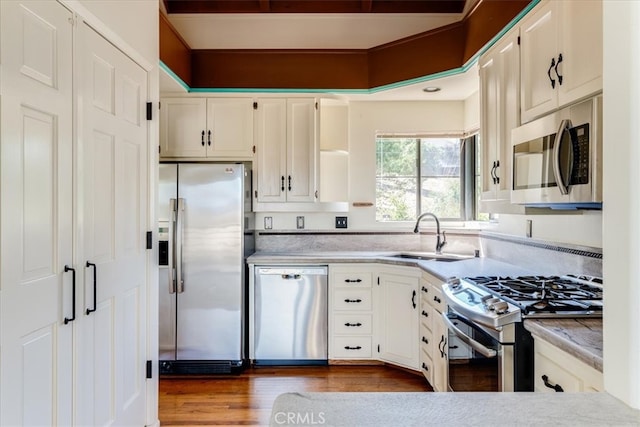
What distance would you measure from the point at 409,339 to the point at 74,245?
7.61 feet

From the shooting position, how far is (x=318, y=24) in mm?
3283

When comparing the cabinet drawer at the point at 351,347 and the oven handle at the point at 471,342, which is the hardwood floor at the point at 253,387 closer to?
the cabinet drawer at the point at 351,347

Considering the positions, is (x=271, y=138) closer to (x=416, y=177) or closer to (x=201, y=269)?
(x=201, y=269)

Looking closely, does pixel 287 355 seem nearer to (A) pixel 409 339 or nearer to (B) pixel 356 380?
(B) pixel 356 380

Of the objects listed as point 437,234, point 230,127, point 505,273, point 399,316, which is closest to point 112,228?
point 230,127

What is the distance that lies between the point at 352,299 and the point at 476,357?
54.7 inches

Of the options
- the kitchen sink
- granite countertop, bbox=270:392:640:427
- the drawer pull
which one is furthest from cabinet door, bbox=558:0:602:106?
the kitchen sink

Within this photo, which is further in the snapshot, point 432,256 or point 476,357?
point 432,256

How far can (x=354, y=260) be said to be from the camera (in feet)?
9.74

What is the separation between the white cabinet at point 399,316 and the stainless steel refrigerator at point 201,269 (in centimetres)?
116

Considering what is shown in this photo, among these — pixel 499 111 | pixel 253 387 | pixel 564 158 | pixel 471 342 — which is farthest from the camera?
pixel 253 387

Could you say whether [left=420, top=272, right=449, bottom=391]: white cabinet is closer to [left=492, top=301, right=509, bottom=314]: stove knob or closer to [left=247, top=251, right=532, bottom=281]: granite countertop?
[left=247, top=251, right=532, bottom=281]: granite countertop

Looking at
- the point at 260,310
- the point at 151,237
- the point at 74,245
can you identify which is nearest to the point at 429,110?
the point at 260,310

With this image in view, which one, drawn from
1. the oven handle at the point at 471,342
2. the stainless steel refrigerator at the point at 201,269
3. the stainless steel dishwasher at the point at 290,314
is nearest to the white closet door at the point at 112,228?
the stainless steel refrigerator at the point at 201,269
